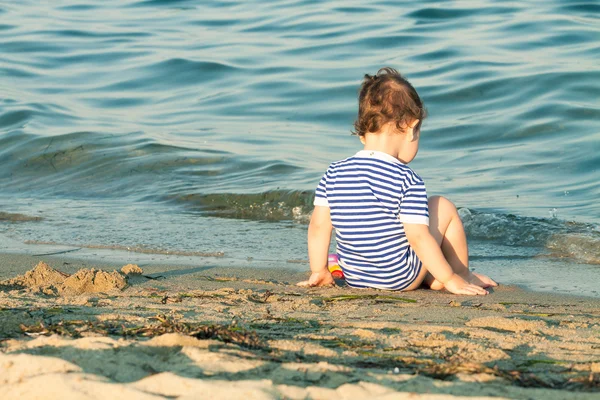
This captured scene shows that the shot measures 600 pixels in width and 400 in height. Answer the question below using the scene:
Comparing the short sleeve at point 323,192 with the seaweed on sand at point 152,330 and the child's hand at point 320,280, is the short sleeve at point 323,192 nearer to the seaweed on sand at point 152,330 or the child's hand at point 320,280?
the child's hand at point 320,280

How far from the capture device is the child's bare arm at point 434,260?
4051 mm

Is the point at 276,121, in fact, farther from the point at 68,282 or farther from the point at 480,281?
the point at 68,282

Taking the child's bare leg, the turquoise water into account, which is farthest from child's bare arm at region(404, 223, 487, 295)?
the turquoise water

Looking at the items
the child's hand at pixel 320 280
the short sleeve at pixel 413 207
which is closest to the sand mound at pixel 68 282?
the child's hand at pixel 320 280

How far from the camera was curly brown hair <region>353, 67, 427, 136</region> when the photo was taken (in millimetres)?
4160

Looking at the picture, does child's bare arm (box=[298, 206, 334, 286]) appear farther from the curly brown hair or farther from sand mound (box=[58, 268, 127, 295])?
sand mound (box=[58, 268, 127, 295])

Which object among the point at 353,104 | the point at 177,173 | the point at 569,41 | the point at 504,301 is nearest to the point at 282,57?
the point at 353,104

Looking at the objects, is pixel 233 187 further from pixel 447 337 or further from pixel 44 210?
pixel 447 337

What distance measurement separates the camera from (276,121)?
10.5m

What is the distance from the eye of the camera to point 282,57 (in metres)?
13.3

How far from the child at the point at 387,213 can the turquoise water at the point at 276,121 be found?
0.87 meters

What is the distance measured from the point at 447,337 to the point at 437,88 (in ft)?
28.7

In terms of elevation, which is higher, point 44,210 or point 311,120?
point 311,120

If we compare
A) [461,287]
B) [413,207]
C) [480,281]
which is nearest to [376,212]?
[413,207]
